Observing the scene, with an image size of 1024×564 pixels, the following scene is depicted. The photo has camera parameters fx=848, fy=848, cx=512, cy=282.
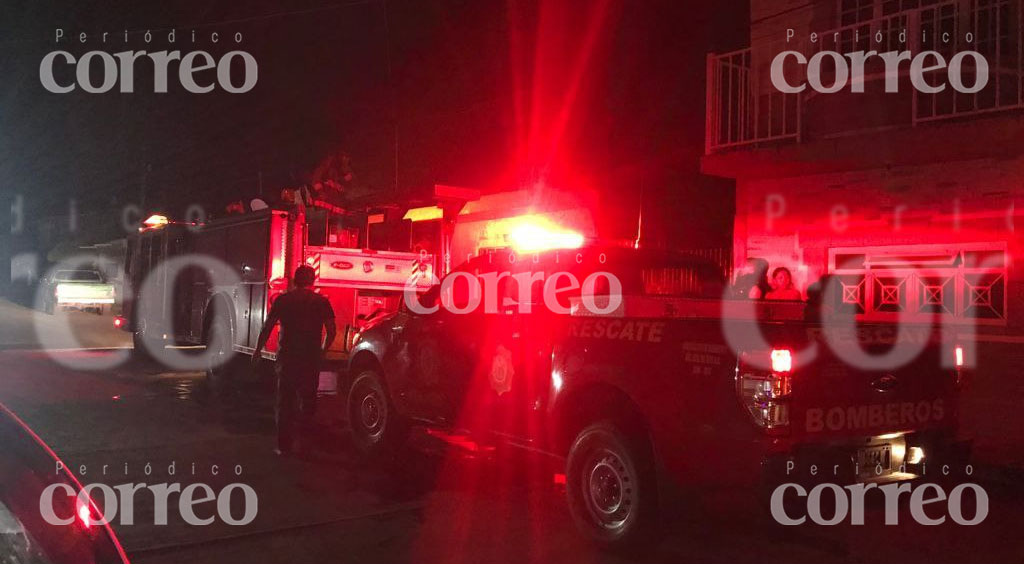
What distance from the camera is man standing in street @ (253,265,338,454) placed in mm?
7785

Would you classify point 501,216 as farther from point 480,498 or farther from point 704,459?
point 704,459

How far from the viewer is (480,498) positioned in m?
6.55

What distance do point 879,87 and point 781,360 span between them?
6250mm

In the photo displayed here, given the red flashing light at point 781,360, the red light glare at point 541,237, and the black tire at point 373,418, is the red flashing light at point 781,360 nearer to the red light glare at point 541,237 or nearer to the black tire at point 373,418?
the black tire at point 373,418

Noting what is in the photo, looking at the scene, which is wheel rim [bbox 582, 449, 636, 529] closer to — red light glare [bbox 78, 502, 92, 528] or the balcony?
red light glare [bbox 78, 502, 92, 528]

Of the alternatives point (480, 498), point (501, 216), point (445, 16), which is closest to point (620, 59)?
point (501, 216)

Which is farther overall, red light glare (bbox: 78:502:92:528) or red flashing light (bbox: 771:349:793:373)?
red flashing light (bbox: 771:349:793:373)

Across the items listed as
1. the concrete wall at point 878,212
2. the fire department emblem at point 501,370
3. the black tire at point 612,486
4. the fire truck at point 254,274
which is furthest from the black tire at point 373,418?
the concrete wall at point 878,212

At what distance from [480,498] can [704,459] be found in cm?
249

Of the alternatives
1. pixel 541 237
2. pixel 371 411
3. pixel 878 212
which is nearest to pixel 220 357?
pixel 371 411

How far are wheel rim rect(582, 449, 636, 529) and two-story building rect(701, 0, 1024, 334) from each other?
540 cm

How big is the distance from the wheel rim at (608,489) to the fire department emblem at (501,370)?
994 mm

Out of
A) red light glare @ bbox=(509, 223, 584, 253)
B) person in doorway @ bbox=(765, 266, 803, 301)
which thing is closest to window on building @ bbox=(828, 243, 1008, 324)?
person in doorway @ bbox=(765, 266, 803, 301)

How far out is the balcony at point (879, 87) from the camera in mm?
8562
